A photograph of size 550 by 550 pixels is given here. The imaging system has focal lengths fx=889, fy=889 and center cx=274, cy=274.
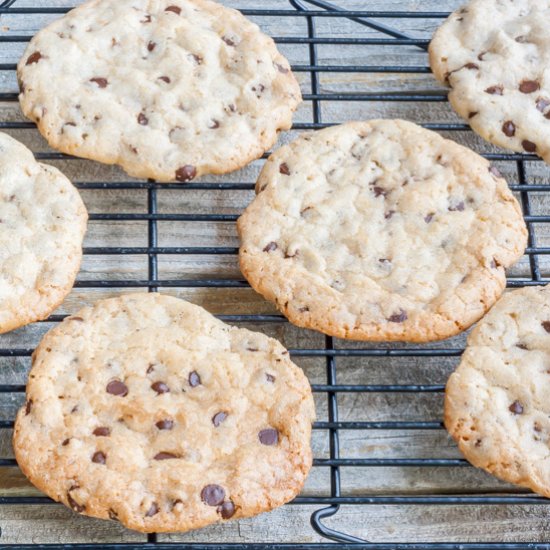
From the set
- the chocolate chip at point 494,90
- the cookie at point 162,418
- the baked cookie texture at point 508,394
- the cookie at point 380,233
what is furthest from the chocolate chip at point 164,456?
the chocolate chip at point 494,90

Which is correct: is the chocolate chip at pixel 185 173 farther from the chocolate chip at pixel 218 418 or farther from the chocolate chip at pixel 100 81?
the chocolate chip at pixel 218 418

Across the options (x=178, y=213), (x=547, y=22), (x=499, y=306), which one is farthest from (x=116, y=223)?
(x=547, y=22)

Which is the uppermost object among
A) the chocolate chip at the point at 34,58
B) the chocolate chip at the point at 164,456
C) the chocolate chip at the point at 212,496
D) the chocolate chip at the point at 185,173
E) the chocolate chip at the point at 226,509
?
the chocolate chip at the point at 34,58

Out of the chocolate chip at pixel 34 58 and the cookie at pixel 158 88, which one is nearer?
the cookie at pixel 158 88

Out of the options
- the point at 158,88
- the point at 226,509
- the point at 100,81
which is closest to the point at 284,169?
the point at 158,88

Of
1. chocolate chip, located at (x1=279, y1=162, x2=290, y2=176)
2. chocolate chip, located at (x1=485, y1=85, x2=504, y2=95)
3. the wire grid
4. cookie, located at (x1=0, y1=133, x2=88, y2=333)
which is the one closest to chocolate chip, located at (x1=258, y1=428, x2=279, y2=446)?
the wire grid

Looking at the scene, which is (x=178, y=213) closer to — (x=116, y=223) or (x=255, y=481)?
(x=116, y=223)

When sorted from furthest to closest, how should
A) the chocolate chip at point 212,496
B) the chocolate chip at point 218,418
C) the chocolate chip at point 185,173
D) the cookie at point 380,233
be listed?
the chocolate chip at point 185,173 < the cookie at point 380,233 < the chocolate chip at point 218,418 < the chocolate chip at point 212,496
